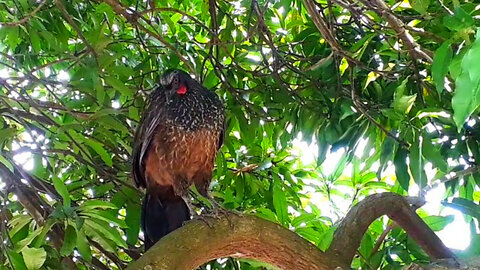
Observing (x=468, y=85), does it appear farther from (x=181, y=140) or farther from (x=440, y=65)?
(x=181, y=140)

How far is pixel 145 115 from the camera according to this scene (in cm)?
246

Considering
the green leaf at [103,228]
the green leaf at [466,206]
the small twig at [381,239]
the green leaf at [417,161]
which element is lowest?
the green leaf at [103,228]

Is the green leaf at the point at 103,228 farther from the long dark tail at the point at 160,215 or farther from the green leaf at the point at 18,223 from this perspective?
the long dark tail at the point at 160,215

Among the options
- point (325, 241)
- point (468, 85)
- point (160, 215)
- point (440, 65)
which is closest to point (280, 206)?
point (325, 241)

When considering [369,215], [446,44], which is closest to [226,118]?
[369,215]

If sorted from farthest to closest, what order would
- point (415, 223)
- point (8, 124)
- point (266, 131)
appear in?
point (266, 131) → point (8, 124) → point (415, 223)

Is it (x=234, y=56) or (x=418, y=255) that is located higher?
(x=234, y=56)

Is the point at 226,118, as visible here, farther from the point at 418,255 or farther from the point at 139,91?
the point at 418,255

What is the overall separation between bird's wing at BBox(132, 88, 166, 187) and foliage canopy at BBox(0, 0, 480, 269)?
0.16 ft

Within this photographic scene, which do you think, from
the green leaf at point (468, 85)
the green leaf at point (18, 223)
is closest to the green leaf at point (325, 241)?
the green leaf at point (18, 223)

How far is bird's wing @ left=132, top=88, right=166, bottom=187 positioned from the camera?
243cm

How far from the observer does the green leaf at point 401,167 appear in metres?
1.92

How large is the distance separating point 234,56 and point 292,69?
0.99 feet

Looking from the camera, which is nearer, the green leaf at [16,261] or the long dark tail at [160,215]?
the green leaf at [16,261]
